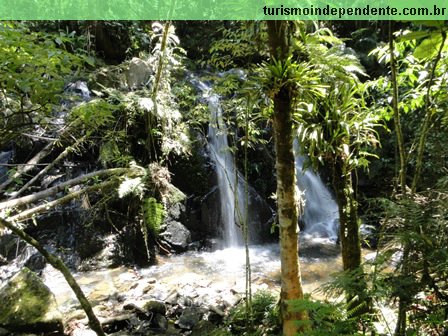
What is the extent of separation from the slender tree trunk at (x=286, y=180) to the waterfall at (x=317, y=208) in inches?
240

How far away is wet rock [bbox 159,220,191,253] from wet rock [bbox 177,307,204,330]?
106 inches

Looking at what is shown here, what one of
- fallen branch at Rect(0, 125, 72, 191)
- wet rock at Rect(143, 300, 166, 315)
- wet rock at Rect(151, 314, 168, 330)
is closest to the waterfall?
wet rock at Rect(143, 300, 166, 315)

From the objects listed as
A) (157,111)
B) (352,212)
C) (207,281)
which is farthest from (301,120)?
(207,281)

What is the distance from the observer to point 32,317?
3.96 m

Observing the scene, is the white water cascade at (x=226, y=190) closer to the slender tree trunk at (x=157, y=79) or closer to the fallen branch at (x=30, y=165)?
the slender tree trunk at (x=157, y=79)

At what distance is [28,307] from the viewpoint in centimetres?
406

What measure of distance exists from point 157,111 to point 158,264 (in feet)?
10.0

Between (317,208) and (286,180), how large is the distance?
23.3 feet

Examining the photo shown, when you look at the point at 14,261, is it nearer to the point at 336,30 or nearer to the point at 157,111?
the point at 157,111

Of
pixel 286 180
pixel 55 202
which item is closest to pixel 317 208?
pixel 55 202

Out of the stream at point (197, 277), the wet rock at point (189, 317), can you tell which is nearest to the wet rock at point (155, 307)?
the wet rock at point (189, 317)

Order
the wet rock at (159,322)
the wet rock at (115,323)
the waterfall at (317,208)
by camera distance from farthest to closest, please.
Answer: the waterfall at (317,208) → the wet rock at (159,322) → the wet rock at (115,323)

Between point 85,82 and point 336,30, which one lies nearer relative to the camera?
point 85,82

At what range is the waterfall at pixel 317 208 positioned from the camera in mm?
8758
